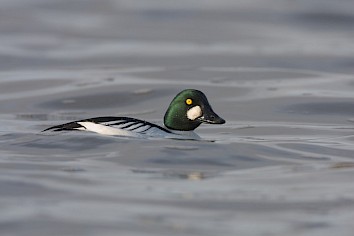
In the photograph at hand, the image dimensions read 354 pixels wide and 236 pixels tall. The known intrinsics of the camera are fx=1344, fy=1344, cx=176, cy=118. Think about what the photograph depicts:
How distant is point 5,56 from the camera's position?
19828 millimetres

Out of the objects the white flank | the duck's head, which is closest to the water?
the white flank

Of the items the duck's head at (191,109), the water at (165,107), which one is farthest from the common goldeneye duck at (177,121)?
the water at (165,107)

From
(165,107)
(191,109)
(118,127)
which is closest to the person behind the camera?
(118,127)

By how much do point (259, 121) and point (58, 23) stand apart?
8527 millimetres

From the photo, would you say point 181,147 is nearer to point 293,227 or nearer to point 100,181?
point 100,181

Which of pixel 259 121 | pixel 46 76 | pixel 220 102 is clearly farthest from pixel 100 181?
pixel 46 76

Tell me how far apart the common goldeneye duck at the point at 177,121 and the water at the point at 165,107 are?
0.20 meters

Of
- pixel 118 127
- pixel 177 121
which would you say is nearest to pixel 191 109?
pixel 177 121

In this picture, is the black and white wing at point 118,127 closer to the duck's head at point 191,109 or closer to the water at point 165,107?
the water at point 165,107

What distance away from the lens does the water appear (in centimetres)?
868

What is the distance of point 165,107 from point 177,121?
3873mm

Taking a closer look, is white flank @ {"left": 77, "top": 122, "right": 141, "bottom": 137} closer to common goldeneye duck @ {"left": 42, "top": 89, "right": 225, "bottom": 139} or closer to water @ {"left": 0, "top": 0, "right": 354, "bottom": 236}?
common goldeneye duck @ {"left": 42, "top": 89, "right": 225, "bottom": 139}

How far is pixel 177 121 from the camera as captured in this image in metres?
12.1

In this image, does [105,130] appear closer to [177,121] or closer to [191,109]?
[177,121]
